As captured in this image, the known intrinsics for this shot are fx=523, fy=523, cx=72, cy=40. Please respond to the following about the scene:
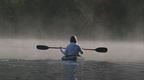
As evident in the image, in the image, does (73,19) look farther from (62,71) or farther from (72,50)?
(62,71)

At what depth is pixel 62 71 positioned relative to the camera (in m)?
21.0

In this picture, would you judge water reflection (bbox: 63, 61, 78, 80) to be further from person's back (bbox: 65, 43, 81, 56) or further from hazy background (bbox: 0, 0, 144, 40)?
hazy background (bbox: 0, 0, 144, 40)

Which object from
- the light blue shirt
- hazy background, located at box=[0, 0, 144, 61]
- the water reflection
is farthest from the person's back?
hazy background, located at box=[0, 0, 144, 61]

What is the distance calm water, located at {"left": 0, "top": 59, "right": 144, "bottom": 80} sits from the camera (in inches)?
755

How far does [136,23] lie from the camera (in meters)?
65.3

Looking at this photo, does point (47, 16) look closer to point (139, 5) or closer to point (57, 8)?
point (57, 8)

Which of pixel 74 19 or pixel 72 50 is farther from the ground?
pixel 74 19

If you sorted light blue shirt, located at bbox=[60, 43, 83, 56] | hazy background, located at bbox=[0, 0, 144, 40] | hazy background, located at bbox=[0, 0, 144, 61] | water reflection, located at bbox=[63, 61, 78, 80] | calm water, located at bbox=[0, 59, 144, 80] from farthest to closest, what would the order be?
1. hazy background, located at bbox=[0, 0, 144, 40]
2. hazy background, located at bbox=[0, 0, 144, 61]
3. light blue shirt, located at bbox=[60, 43, 83, 56]
4. calm water, located at bbox=[0, 59, 144, 80]
5. water reflection, located at bbox=[63, 61, 78, 80]

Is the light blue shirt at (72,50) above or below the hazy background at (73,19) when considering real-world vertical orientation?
below

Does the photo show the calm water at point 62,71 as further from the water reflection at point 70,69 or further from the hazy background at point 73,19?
the hazy background at point 73,19

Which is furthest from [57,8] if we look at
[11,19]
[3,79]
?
[3,79]

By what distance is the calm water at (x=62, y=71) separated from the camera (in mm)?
19188

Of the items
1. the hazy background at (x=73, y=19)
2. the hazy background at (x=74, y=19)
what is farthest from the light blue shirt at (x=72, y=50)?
the hazy background at (x=74, y=19)

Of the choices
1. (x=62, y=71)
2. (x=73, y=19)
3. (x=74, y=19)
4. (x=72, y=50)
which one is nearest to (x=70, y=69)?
(x=62, y=71)
